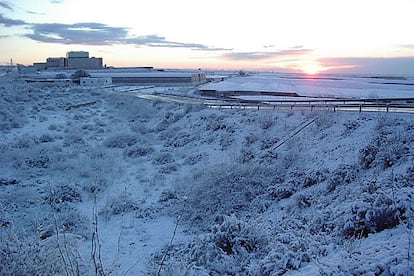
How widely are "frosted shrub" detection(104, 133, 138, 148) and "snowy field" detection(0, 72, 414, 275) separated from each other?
0.08m

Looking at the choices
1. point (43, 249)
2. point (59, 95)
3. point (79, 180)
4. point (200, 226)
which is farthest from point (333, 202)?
point (59, 95)

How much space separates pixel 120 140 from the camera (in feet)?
92.4

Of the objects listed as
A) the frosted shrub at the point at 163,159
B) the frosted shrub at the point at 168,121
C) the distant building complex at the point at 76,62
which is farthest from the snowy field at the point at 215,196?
the distant building complex at the point at 76,62

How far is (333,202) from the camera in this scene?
12.1 meters

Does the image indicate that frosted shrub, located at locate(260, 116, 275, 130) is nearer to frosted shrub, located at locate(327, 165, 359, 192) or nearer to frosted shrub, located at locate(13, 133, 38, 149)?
frosted shrub, located at locate(327, 165, 359, 192)

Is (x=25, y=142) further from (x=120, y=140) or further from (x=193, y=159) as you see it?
(x=193, y=159)

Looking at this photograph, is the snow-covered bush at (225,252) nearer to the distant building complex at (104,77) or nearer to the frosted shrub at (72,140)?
the frosted shrub at (72,140)

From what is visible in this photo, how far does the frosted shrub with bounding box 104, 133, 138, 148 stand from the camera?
90.8ft

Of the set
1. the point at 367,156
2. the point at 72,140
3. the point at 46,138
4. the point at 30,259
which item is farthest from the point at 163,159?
the point at 30,259

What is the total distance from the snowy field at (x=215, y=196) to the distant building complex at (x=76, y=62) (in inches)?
4968

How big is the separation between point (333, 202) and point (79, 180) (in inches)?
494

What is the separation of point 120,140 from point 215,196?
1475cm

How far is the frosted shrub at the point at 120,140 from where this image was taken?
2769cm

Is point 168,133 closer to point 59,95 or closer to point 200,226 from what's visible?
point 200,226
